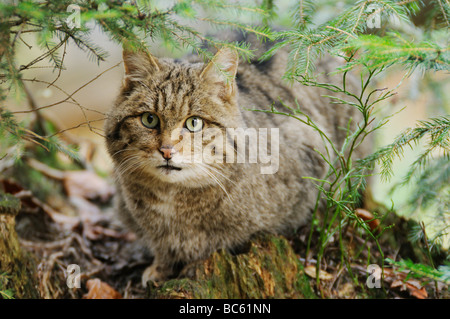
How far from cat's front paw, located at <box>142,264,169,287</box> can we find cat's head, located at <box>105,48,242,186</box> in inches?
25.1

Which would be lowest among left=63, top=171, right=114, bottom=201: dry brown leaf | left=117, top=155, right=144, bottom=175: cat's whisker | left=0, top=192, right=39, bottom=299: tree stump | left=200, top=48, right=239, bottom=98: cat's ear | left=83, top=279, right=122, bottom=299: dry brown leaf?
left=83, top=279, right=122, bottom=299: dry brown leaf

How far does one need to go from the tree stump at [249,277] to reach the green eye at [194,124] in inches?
25.2

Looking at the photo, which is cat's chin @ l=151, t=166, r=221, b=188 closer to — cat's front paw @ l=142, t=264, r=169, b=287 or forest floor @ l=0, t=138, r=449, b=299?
forest floor @ l=0, t=138, r=449, b=299

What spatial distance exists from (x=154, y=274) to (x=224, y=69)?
123 cm

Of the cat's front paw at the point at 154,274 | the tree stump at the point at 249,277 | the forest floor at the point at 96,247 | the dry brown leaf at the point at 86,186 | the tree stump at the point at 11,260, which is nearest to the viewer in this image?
the tree stump at the point at 11,260

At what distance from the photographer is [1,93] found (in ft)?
4.66

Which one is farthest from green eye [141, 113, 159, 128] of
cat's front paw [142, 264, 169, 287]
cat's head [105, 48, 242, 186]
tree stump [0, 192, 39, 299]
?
cat's front paw [142, 264, 169, 287]

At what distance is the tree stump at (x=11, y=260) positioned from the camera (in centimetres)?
170

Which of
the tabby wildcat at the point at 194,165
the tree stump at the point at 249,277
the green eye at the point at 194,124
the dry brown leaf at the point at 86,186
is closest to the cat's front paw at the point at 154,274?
the tabby wildcat at the point at 194,165

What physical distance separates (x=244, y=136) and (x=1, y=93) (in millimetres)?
1100

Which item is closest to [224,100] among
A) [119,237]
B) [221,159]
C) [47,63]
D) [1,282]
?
[221,159]

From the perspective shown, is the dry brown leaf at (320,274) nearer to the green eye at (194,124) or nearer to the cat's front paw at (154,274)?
the cat's front paw at (154,274)

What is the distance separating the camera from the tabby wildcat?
1817 millimetres
